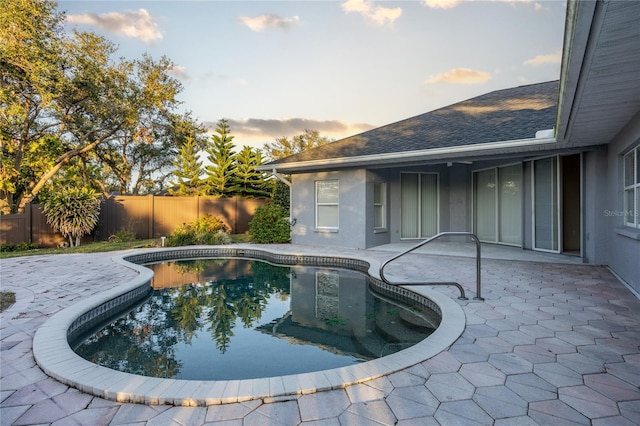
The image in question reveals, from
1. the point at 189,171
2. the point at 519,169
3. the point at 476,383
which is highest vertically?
the point at 189,171

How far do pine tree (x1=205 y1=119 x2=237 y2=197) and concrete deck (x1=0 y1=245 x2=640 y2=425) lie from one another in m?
16.7

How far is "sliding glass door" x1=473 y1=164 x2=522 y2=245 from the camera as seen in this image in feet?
30.2

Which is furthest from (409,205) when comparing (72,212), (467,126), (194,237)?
(72,212)

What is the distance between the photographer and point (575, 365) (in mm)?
2703

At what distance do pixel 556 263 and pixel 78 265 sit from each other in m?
10.5

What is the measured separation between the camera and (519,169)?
906 centimetres

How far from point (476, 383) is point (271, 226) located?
995cm

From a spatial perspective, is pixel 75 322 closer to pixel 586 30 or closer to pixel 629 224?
pixel 586 30

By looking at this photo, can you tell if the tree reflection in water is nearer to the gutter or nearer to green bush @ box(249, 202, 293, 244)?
green bush @ box(249, 202, 293, 244)

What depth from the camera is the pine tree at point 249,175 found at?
2106cm

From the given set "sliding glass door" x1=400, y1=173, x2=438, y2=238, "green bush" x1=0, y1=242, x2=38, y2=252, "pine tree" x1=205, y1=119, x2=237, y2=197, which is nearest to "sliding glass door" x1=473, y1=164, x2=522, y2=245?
"sliding glass door" x1=400, y1=173, x2=438, y2=238

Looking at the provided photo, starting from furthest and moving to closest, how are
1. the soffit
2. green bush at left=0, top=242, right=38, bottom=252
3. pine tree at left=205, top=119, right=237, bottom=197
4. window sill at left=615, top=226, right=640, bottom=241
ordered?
pine tree at left=205, top=119, right=237, bottom=197, green bush at left=0, top=242, right=38, bottom=252, window sill at left=615, top=226, right=640, bottom=241, the soffit

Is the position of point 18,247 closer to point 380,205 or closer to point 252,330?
point 252,330

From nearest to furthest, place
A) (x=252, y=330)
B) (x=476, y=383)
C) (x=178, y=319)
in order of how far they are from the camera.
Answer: (x=476, y=383), (x=252, y=330), (x=178, y=319)
